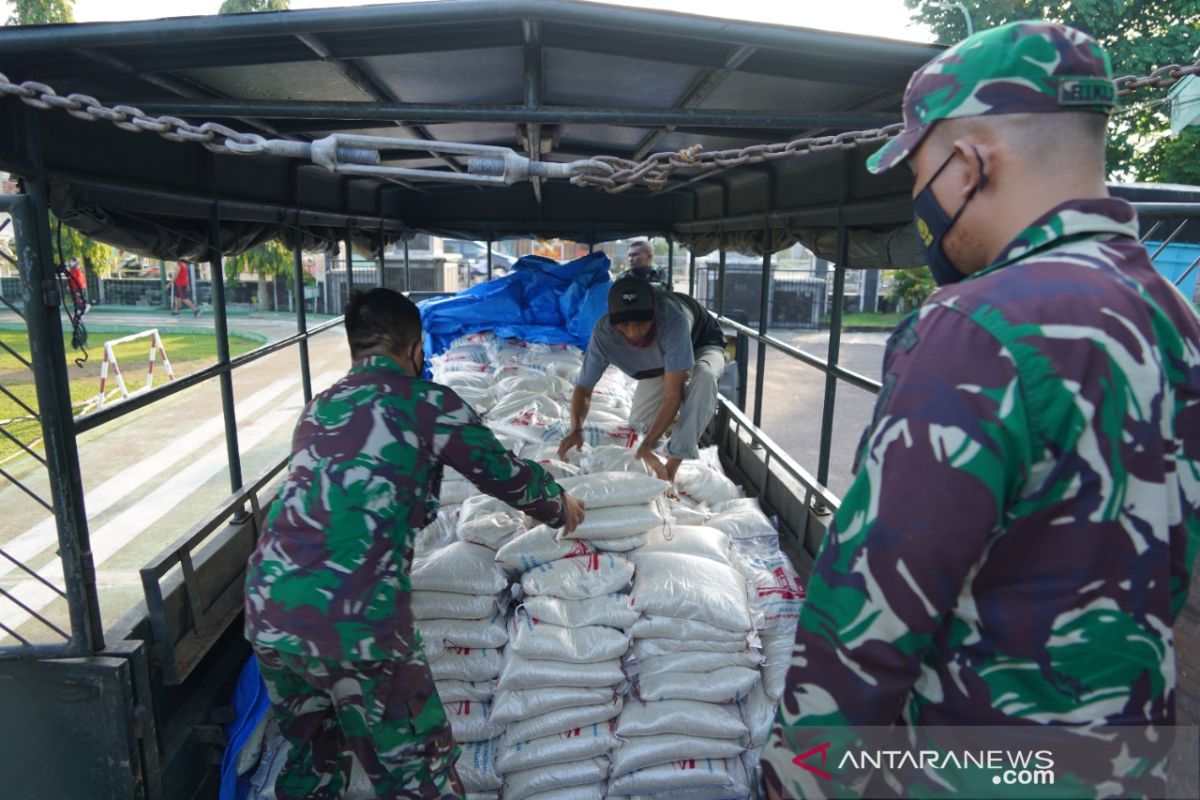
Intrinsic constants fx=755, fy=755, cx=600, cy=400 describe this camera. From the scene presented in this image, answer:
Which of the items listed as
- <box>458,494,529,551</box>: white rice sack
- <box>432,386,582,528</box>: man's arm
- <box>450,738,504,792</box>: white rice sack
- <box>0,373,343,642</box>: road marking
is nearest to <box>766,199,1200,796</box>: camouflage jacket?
<box>432,386,582,528</box>: man's arm

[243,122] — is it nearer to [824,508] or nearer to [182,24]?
[182,24]

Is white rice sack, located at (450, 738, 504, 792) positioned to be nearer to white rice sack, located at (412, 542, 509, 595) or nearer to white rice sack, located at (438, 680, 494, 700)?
white rice sack, located at (438, 680, 494, 700)

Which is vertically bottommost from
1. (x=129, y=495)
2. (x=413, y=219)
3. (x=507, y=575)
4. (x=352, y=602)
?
(x=129, y=495)

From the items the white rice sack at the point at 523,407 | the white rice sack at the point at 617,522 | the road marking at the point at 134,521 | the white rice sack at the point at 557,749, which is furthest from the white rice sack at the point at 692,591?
the road marking at the point at 134,521

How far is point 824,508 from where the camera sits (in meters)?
3.76

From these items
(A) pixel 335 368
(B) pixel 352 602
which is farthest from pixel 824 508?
(A) pixel 335 368

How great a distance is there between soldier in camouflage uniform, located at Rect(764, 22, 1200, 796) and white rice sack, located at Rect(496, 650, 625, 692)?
1.67m

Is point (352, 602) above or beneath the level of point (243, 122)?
beneath

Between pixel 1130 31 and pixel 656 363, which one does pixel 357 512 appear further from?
pixel 1130 31

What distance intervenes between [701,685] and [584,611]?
1.66 ft

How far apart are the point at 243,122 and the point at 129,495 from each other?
5.36m

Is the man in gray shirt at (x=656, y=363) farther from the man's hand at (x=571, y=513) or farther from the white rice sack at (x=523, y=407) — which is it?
the man's hand at (x=571, y=513)

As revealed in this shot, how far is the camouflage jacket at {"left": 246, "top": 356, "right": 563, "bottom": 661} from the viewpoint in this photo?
221cm

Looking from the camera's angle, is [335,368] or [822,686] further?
[335,368]
